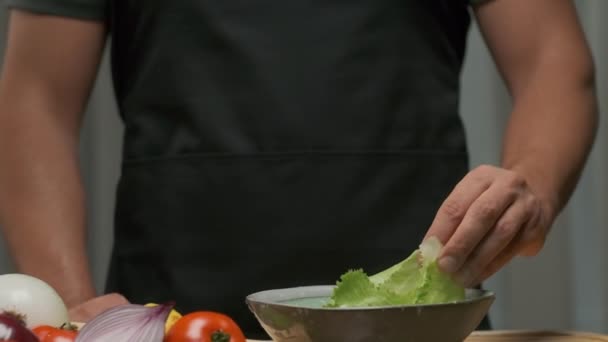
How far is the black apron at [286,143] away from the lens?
1.16 meters

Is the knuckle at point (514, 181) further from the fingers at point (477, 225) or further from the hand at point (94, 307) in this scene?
the hand at point (94, 307)

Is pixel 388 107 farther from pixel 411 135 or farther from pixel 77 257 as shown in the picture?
pixel 77 257

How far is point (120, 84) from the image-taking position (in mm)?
1270

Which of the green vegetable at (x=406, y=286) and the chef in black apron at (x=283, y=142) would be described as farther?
the chef in black apron at (x=283, y=142)

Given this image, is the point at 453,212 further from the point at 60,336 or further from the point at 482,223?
the point at 60,336

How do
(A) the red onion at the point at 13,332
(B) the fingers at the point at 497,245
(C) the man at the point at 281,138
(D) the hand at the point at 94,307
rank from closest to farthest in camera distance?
(A) the red onion at the point at 13,332
(B) the fingers at the point at 497,245
(D) the hand at the point at 94,307
(C) the man at the point at 281,138

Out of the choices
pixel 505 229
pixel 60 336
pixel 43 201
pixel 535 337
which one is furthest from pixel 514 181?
pixel 43 201

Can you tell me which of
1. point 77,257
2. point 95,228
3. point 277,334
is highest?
point 277,334

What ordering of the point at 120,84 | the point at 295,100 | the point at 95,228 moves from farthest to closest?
the point at 95,228 < the point at 120,84 < the point at 295,100

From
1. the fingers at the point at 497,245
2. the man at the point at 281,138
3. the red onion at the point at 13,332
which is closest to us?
the red onion at the point at 13,332

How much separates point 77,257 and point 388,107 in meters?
0.37

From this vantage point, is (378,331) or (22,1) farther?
(22,1)

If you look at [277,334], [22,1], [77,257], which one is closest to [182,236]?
[77,257]

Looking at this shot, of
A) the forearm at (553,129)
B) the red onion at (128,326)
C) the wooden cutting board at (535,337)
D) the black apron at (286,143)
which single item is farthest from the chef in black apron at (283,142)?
the red onion at (128,326)
